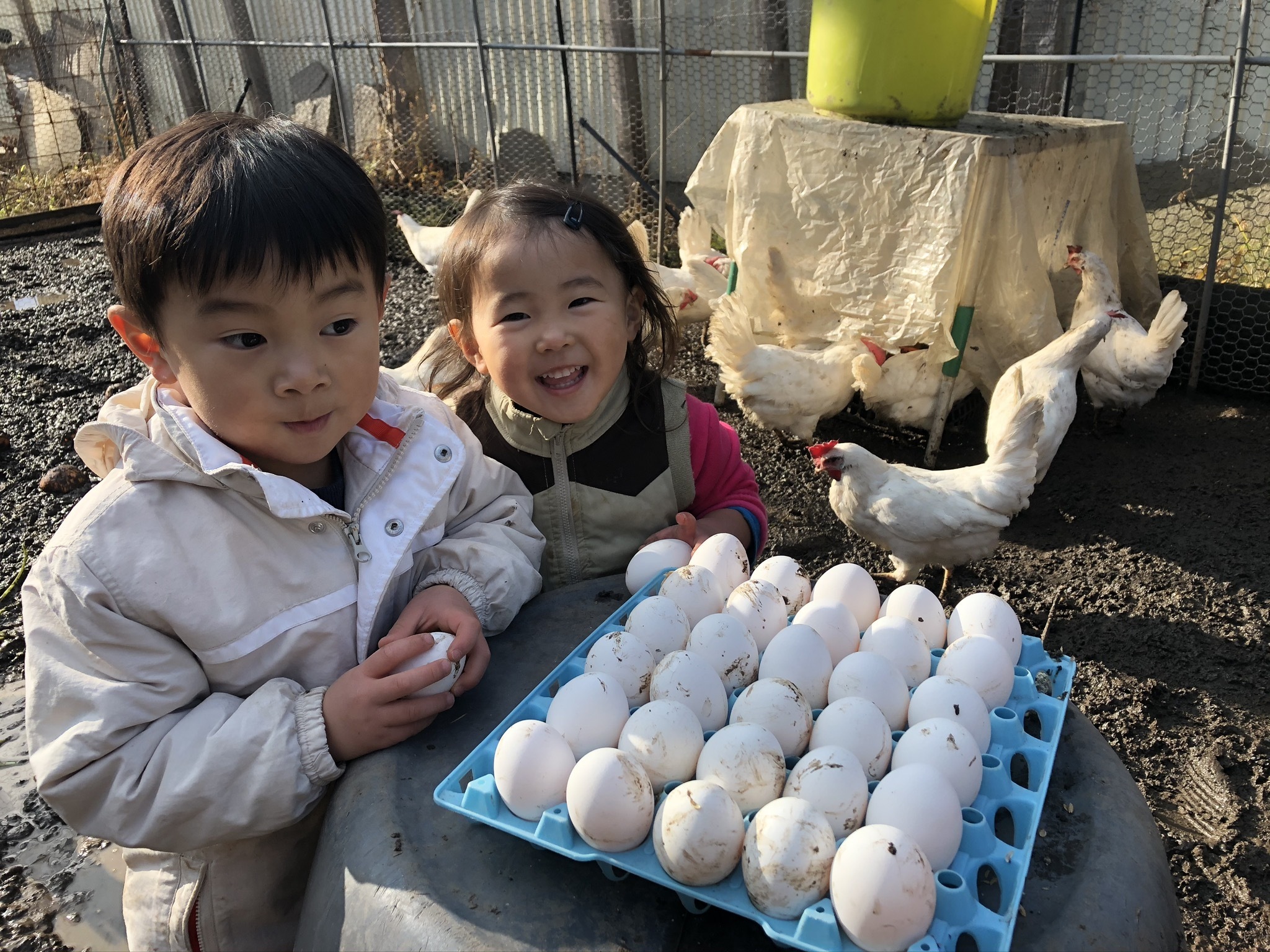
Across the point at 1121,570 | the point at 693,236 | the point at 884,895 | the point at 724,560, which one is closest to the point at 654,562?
the point at 724,560

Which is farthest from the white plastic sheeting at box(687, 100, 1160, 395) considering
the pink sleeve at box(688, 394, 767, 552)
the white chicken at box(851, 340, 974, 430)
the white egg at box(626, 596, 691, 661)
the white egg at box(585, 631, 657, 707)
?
the white egg at box(585, 631, 657, 707)

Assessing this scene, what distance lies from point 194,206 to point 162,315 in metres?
0.16

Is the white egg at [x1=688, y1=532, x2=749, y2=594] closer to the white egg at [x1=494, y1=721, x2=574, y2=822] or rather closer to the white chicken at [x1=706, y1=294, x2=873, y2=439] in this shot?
the white egg at [x1=494, y1=721, x2=574, y2=822]

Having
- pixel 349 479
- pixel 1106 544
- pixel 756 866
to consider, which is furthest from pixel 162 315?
pixel 1106 544

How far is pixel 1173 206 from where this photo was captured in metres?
5.47

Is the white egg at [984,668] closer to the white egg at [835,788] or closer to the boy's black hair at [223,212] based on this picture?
the white egg at [835,788]

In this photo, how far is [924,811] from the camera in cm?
99

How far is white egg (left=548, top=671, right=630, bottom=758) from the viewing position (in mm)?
1149

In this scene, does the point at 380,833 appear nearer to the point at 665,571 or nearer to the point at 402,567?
the point at 402,567

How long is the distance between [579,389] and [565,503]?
0.94ft

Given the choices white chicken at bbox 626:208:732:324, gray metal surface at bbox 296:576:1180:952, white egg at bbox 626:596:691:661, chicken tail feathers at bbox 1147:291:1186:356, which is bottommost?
chicken tail feathers at bbox 1147:291:1186:356

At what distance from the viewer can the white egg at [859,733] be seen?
3.73 ft

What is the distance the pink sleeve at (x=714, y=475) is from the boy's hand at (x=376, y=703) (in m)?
0.94

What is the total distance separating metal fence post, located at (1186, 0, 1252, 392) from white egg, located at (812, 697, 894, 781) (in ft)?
14.2
